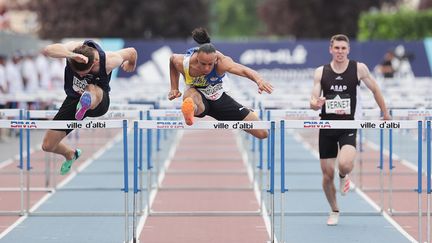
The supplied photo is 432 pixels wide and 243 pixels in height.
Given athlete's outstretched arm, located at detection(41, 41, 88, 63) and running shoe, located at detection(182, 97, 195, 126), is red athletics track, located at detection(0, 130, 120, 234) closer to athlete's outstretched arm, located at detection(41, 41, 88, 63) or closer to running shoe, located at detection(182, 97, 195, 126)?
athlete's outstretched arm, located at detection(41, 41, 88, 63)

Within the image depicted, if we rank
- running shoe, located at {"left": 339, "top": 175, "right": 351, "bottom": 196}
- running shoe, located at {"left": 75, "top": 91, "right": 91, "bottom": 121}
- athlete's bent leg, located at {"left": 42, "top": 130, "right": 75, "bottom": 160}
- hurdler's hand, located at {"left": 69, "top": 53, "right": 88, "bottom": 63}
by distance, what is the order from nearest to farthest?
hurdler's hand, located at {"left": 69, "top": 53, "right": 88, "bottom": 63}, running shoe, located at {"left": 75, "top": 91, "right": 91, "bottom": 121}, athlete's bent leg, located at {"left": 42, "top": 130, "right": 75, "bottom": 160}, running shoe, located at {"left": 339, "top": 175, "right": 351, "bottom": 196}

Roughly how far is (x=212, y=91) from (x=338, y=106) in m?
1.50

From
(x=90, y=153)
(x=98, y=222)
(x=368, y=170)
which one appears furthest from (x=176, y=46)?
(x=98, y=222)

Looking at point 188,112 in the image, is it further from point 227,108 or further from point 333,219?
point 333,219

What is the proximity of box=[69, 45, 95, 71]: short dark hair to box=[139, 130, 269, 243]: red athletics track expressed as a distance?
1.91m

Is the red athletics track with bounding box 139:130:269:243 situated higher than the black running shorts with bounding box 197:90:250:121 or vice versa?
the black running shorts with bounding box 197:90:250:121

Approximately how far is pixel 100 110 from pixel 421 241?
346 cm

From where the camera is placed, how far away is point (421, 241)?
1069 centimetres

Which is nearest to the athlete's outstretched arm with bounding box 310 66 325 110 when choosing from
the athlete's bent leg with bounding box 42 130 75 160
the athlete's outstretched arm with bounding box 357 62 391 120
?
the athlete's outstretched arm with bounding box 357 62 391 120

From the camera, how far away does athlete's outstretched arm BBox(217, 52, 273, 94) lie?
1044cm

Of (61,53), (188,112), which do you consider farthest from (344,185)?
(61,53)

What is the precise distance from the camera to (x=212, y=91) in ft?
37.7

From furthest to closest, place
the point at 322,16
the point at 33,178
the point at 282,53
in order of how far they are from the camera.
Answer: the point at 322,16, the point at 282,53, the point at 33,178

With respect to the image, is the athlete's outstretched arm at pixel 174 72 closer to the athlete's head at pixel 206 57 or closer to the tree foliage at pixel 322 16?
the athlete's head at pixel 206 57
